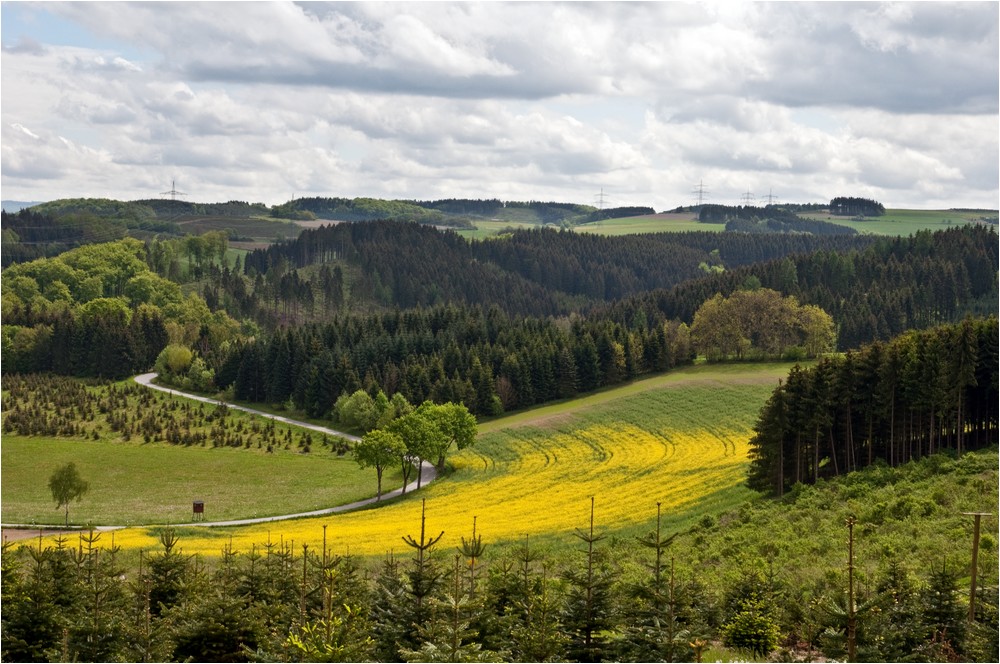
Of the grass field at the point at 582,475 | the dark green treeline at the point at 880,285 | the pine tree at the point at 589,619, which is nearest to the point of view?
the pine tree at the point at 589,619

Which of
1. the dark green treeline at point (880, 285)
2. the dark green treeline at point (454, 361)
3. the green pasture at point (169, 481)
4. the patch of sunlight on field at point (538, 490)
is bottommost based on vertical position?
the green pasture at point (169, 481)

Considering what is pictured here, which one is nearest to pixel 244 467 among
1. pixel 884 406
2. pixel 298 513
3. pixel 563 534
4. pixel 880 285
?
pixel 298 513

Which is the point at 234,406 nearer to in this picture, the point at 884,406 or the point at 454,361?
the point at 454,361

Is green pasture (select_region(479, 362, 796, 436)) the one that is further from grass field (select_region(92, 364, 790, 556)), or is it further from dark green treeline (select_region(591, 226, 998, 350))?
dark green treeline (select_region(591, 226, 998, 350))

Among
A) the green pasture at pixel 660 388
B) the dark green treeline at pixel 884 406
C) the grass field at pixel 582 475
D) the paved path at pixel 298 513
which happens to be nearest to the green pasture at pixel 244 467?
the green pasture at pixel 660 388

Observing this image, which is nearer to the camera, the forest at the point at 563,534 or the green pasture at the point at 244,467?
the forest at the point at 563,534

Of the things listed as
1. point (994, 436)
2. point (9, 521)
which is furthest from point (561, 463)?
point (9, 521)

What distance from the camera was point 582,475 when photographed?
7350cm

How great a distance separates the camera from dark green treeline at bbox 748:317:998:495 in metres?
57.3

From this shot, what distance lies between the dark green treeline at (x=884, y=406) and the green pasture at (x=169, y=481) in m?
31.8

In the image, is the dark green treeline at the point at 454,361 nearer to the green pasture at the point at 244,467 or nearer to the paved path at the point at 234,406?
the paved path at the point at 234,406

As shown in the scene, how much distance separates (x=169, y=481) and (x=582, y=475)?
3219 centimetres

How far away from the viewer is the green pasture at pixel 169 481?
68188mm

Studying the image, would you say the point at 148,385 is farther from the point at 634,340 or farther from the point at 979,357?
the point at 979,357
